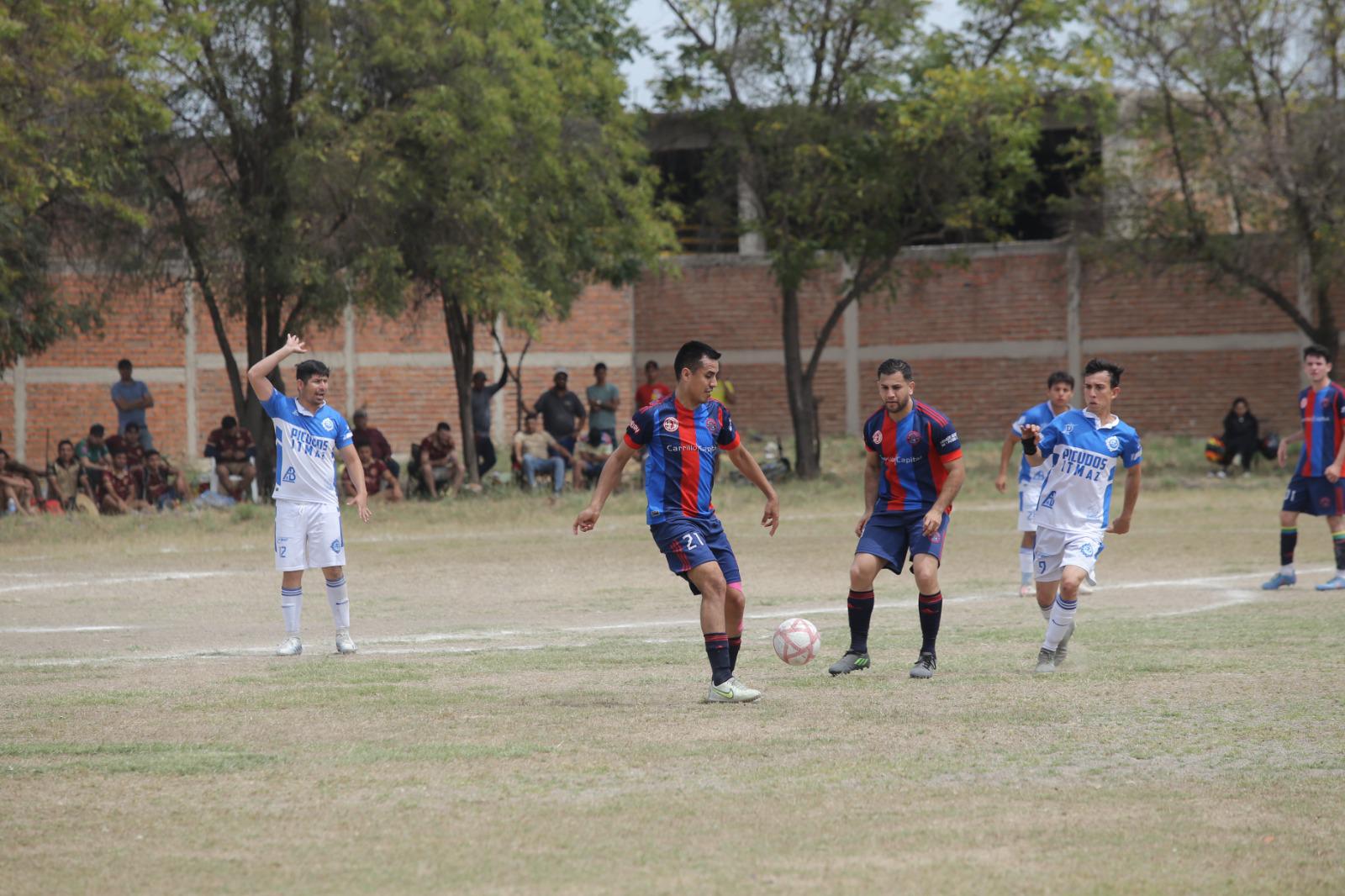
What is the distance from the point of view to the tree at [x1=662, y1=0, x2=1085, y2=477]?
27938mm

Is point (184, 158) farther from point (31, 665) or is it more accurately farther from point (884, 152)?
point (31, 665)

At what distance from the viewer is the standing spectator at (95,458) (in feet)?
77.8

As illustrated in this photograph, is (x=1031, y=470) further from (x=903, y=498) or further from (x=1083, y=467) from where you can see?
(x=903, y=498)

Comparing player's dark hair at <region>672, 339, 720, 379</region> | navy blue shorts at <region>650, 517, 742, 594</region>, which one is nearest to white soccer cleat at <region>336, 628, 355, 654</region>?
navy blue shorts at <region>650, 517, 742, 594</region>

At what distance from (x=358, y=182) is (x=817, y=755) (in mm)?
17743

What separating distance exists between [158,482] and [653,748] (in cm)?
1872

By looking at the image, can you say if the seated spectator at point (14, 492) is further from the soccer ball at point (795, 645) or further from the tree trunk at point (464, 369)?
the soccer ball at point (795, 645)

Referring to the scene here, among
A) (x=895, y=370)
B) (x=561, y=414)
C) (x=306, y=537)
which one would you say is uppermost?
(x=895, y=370)

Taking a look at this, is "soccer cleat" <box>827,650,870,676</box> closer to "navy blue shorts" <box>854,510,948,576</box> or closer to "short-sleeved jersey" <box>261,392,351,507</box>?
"navy blue shorts" <box>854,510,948,576</box>

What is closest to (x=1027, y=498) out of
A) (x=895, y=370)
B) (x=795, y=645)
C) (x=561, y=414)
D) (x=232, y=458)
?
(x=895, y=370)

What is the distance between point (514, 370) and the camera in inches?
1473

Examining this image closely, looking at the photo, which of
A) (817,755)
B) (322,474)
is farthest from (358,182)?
(817,755)

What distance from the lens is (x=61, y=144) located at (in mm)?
21000

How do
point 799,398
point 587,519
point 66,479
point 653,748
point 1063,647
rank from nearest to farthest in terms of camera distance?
point 653,748 < point 587,519 < point 1063,647 < point 66,479 < point 799,398
